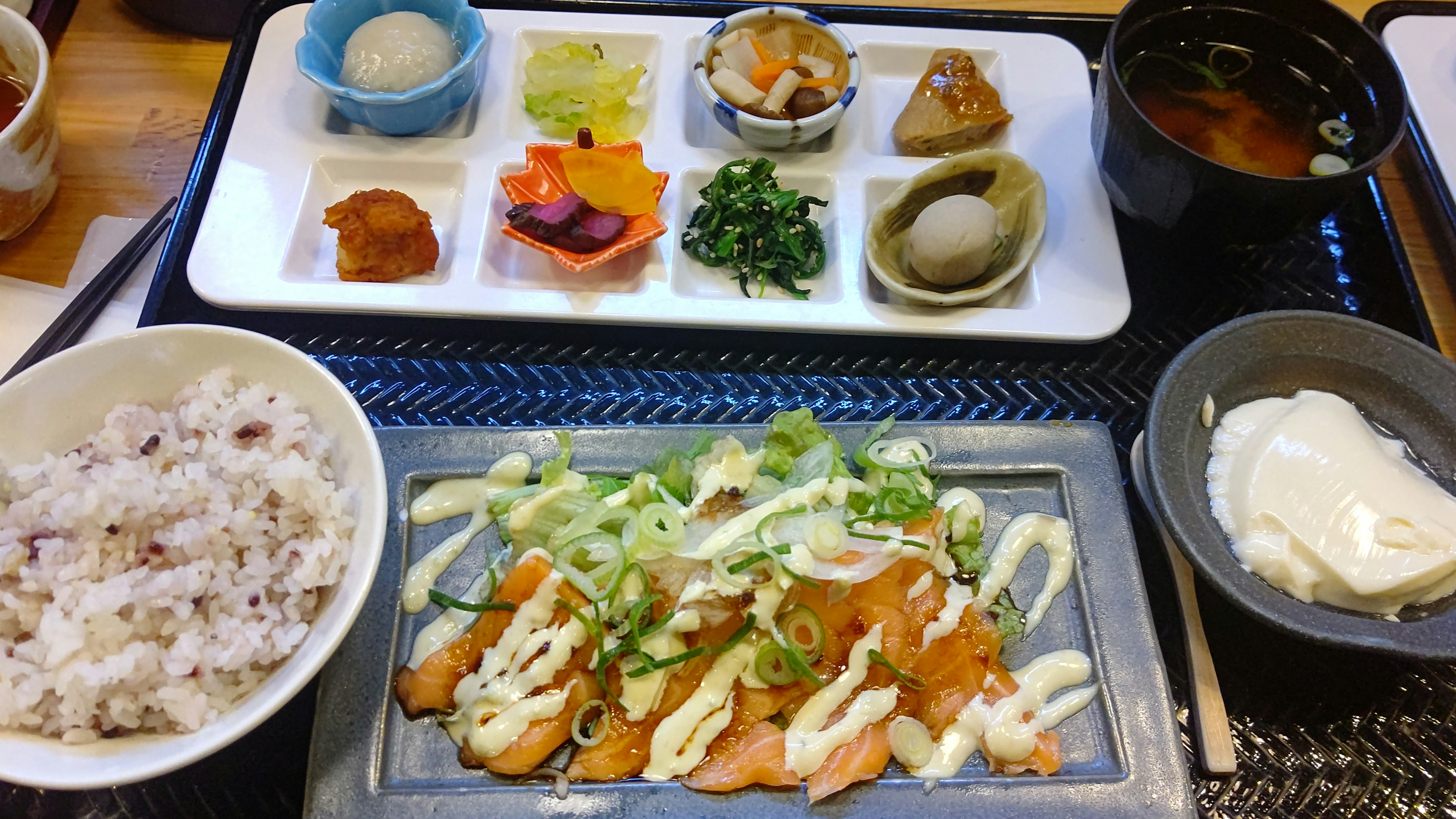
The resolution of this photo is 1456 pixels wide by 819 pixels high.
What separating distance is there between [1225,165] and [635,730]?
5.47ft

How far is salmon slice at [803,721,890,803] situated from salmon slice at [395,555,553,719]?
1.88ft

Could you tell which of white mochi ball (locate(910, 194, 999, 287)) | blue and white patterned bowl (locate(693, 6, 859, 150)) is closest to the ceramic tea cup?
blue and white patterned bowl (locate(693, 6, 859, 150))

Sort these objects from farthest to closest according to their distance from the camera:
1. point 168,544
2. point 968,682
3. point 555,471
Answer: point 555,471 → point 968,682 → point 168,544

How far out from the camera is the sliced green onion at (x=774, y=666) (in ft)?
4.79

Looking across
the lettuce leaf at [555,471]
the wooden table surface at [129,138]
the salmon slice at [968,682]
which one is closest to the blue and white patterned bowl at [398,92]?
the wooden table surface at [129,138]

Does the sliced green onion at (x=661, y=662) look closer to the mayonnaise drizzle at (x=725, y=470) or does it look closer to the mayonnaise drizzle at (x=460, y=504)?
the mayonnaise drizzle at (x=725, y=470)

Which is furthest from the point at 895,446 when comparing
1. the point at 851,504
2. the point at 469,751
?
the point at 469,751

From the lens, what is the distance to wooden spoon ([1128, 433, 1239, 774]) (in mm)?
1536

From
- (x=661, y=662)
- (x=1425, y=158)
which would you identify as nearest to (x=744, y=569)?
(x=661, y=662)

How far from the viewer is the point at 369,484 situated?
134 centimetres

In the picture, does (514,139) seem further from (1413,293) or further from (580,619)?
(1413,293)

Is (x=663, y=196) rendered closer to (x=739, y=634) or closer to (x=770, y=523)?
(x=770, y=523)

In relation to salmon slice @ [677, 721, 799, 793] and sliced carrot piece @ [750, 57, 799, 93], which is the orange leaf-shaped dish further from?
salmon slice @ [677, 721, 799, 793]

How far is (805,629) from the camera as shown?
148 centimetres
